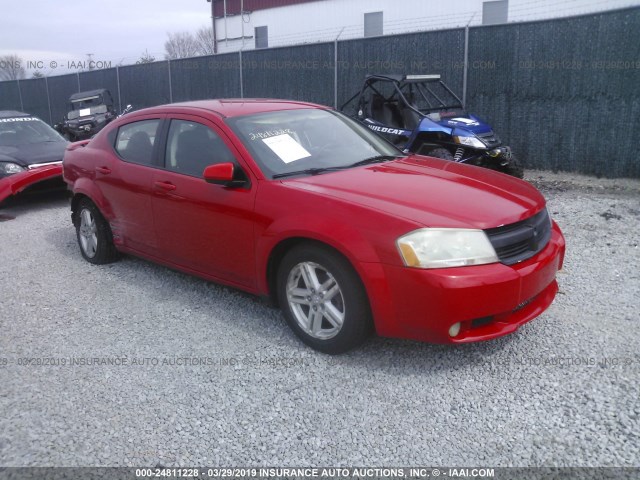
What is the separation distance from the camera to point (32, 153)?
8555 millimetres

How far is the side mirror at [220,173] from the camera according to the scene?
12.6 ft

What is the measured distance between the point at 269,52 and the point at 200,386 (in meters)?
11.9

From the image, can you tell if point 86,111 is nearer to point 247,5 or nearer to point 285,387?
point 247,5

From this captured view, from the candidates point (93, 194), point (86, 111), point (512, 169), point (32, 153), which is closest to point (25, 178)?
point (32, 153)

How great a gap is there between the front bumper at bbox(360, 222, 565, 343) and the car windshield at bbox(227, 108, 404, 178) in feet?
3.89

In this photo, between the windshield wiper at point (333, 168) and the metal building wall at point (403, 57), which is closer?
the windshield wiper at point (333, 168)

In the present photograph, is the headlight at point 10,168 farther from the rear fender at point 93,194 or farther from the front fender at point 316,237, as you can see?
the front fender at point 316,237

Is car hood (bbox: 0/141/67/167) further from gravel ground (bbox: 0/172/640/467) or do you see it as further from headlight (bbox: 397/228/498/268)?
headlight (bbox: 397/228/498/268)

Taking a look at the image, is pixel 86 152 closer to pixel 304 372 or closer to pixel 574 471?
pixel 304 372

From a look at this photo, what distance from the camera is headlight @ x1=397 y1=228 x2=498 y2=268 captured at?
314 centimetres

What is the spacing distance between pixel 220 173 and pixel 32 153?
5954 mm

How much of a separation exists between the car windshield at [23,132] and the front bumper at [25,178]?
3.78ft

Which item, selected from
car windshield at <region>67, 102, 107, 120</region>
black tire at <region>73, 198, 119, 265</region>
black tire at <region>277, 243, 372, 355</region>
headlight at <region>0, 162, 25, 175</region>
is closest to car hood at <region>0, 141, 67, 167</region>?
headlight at <region>0, 162, 25, 175</region>

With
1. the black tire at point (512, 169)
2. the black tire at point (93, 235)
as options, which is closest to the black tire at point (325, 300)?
the black tire at point (93, 235)
